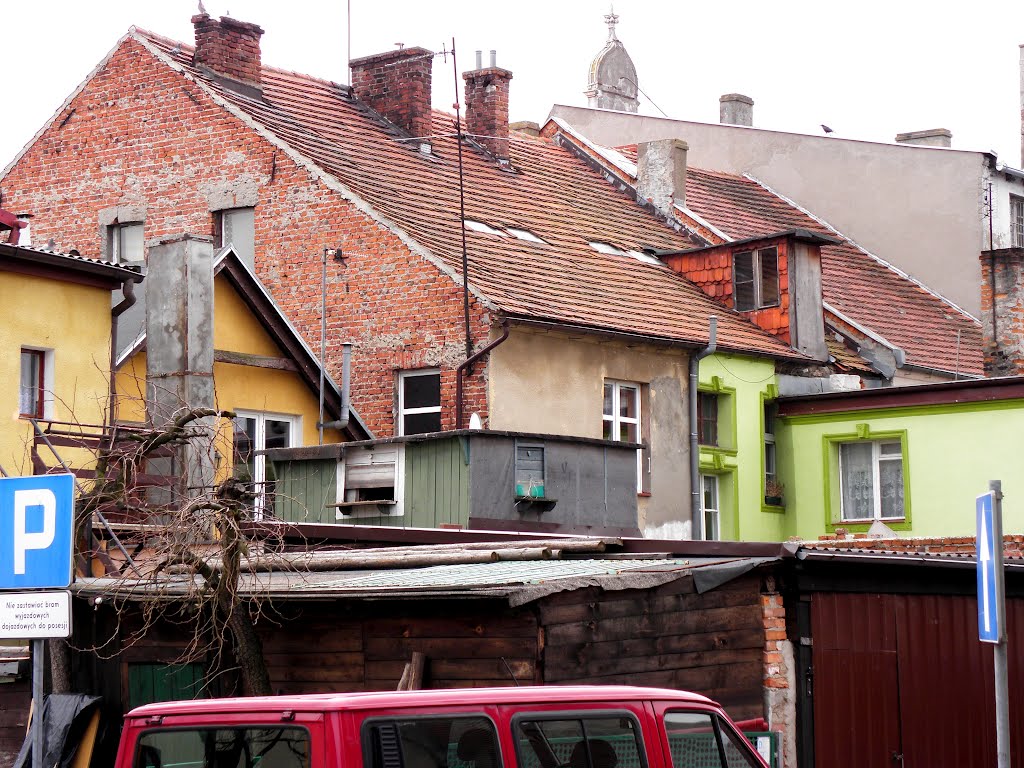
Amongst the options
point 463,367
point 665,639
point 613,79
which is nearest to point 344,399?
point 463,367

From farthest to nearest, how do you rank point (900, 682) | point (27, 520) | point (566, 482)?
point (566, 482)
point (900, 682)
point (27, 520)

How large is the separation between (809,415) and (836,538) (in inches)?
133

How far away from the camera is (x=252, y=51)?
1122 inches

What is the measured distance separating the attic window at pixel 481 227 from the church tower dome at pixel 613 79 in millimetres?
25338

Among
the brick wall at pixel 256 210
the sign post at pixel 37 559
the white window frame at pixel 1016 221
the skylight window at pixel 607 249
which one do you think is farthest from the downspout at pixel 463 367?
the white window frame at pixel 1016 221

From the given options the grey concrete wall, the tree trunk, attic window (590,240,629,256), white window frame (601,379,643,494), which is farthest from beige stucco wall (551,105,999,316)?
the tree trunk

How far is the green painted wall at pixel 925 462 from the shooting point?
26.5m

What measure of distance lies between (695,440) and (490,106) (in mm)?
8790

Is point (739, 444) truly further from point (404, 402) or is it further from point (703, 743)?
point (703, 743)

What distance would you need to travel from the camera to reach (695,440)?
2623 centimetres

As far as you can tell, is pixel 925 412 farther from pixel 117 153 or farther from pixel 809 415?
pixel 117 153

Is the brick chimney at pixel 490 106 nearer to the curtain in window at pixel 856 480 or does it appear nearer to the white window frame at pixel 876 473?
the curtain in window at pixel 856 480

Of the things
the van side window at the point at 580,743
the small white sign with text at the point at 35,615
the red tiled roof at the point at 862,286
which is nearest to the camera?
the van side window at the point at 580,743

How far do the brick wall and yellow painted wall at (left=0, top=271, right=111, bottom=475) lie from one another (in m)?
4.44
